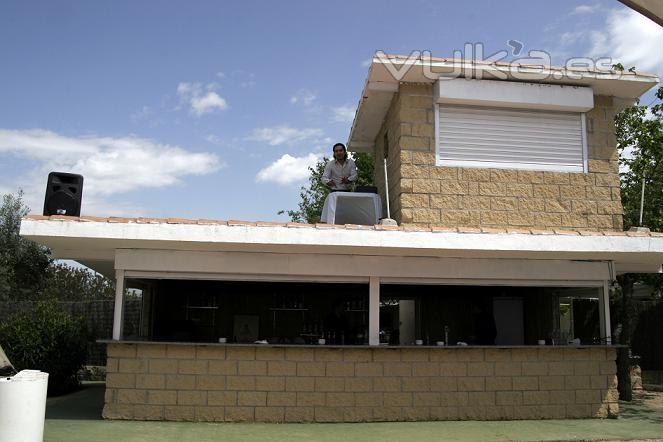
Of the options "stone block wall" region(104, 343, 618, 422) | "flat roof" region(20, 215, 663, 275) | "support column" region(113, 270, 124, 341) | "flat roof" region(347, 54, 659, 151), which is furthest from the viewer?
"flat roof" region(347, 54, 659, 151)

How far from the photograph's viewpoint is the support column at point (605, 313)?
418 inches

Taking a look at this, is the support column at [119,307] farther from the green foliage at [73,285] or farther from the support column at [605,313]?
the green foliage at [73,285]

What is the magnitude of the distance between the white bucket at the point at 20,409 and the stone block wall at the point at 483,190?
598 cm

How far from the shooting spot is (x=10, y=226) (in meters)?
20.5

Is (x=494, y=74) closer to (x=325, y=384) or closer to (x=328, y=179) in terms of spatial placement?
(x=328, y=179)

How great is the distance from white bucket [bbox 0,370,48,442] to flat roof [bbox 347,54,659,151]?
6.90 m

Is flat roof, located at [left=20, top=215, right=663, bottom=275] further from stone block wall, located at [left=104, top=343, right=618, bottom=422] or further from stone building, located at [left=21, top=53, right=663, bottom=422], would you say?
stone block wall, located at [left=104, top=343, right=618, bottom=422]

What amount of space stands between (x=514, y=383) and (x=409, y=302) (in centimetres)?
397

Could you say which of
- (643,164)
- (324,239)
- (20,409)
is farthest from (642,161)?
(20,409)

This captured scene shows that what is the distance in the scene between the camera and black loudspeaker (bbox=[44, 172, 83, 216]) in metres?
9.02

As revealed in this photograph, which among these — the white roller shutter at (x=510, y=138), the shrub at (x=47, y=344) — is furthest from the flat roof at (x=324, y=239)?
the shrub at (x=47, y=344)

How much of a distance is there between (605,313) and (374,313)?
13.3 ft

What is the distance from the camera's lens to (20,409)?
671 centimetres

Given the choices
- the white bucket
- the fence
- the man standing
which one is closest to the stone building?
the man standing
